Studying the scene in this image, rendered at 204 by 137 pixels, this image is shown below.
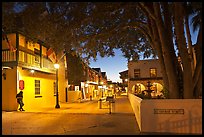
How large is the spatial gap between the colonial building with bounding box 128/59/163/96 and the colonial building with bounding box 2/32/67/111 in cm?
1842

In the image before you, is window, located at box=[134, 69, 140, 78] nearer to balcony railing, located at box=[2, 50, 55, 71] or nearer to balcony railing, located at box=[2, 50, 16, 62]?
balcony railing, located at box=[2, 50, 55, 71]

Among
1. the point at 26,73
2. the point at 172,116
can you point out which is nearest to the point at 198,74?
the point at 172,116

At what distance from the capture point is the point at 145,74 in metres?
41.1

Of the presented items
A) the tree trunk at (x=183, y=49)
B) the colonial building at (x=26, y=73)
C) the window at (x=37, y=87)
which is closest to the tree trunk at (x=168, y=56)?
the tree trunk at (x=183, y=49)

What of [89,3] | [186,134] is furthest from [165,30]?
[186,134]

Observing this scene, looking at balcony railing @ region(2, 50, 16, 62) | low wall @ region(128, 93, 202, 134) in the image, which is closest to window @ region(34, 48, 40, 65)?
balcony railing @ region(2, 50, 16, 62)

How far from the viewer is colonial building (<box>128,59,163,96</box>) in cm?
4062

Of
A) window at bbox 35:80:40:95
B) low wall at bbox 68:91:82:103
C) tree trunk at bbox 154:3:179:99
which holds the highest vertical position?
tree trunk at bbox 154:3:179:99

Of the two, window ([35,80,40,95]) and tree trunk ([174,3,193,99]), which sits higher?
tree trunk ([174,3,193,99])

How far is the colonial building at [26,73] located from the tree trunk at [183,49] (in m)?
8.21

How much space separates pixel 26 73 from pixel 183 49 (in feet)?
44.3

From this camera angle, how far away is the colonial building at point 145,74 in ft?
133

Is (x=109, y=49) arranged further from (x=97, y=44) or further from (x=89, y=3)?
(x=89, y=3)

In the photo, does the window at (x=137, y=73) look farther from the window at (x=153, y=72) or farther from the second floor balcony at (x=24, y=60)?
the second floor balcony at (x=24, y=60)
